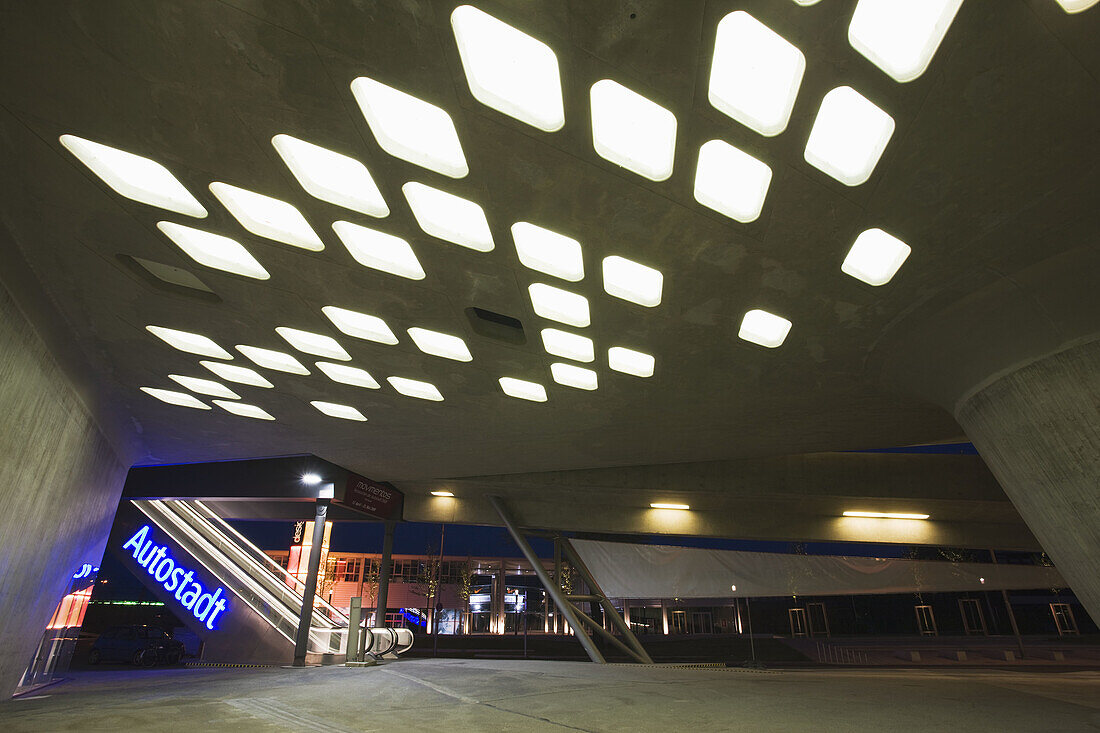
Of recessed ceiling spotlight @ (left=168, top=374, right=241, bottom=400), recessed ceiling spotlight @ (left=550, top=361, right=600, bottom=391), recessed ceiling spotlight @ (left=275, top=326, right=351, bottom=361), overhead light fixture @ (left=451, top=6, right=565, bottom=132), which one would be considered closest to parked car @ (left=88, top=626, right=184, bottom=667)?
recessed ceiling spotlight @ (left=168, top=374, right=241, bottom=400)

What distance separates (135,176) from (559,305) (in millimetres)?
5863

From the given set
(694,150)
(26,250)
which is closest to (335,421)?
(26,250)

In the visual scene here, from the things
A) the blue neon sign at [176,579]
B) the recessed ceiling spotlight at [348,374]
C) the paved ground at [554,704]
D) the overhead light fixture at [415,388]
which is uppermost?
the recessed ceiling spotlight at [348,374]

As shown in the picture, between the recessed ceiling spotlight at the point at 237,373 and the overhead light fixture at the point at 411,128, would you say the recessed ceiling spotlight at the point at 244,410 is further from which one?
the overhead light fixture at the point at 411,128

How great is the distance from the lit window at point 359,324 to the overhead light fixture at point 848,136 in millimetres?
7120

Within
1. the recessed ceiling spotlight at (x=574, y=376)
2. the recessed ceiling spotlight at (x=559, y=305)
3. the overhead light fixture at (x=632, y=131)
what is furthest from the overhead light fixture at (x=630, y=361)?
the overhead light fixture at (x=632, y=131)

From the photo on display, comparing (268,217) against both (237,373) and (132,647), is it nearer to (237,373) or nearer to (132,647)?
(237,373)

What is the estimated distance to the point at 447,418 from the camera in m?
14.3

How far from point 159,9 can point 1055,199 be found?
9018 mm

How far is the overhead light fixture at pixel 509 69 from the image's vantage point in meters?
4.52

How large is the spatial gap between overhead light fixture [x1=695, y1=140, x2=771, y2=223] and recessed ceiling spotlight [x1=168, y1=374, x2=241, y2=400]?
38.5ft

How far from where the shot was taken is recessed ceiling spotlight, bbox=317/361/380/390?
452 inches

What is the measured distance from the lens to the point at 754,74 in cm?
493

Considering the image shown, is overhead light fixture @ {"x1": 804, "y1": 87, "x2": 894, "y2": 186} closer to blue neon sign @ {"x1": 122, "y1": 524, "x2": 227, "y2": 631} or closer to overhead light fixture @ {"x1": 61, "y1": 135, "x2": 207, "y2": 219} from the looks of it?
overhead light fixture @ {"x1": 61, "y1": 135, "x2": 207, "y2": 219}
